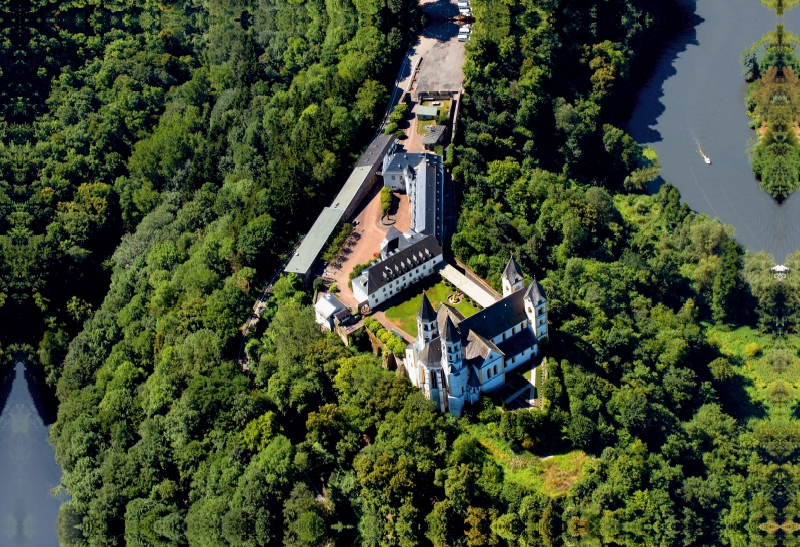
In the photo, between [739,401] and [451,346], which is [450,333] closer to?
[451,346]

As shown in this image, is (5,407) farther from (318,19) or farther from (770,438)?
(770,438)

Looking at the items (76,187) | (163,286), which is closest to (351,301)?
(163,286)

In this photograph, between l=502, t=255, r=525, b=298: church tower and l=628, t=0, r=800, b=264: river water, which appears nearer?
l=502, t=255, r=525, b=298: church tower

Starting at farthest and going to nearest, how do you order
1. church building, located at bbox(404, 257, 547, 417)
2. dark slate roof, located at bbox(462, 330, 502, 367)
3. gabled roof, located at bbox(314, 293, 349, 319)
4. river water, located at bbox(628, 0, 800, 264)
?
1. river water, located at bbox(628, 0, 800, 264)
2. gabled roof, located at bbox(314, 293, 349, 319)
3. dark slate roof, located at bbox(462, 330, 502, 367)
4. church building, located at bbox(404, 257, 547, 417)

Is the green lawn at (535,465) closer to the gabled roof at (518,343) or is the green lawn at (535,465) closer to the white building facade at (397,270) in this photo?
the gabled roof at (518,343)

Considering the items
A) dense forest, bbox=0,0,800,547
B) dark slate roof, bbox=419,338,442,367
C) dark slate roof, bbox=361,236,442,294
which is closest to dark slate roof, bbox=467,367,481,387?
dense forest, bbox=0,0,800,547

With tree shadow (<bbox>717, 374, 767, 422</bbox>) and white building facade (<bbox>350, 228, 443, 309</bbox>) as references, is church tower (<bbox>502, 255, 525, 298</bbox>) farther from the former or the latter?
tree shadow (<bbox>717, 374, 767, 422</bbox>)

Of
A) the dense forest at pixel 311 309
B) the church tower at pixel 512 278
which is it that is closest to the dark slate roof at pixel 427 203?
the dense forest at pixel 311 309

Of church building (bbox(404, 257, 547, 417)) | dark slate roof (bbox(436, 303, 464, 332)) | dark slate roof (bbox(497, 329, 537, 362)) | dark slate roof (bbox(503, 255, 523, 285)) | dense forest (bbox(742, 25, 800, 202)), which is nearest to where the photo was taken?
church building (bbox(404, 257, 547, 417))
